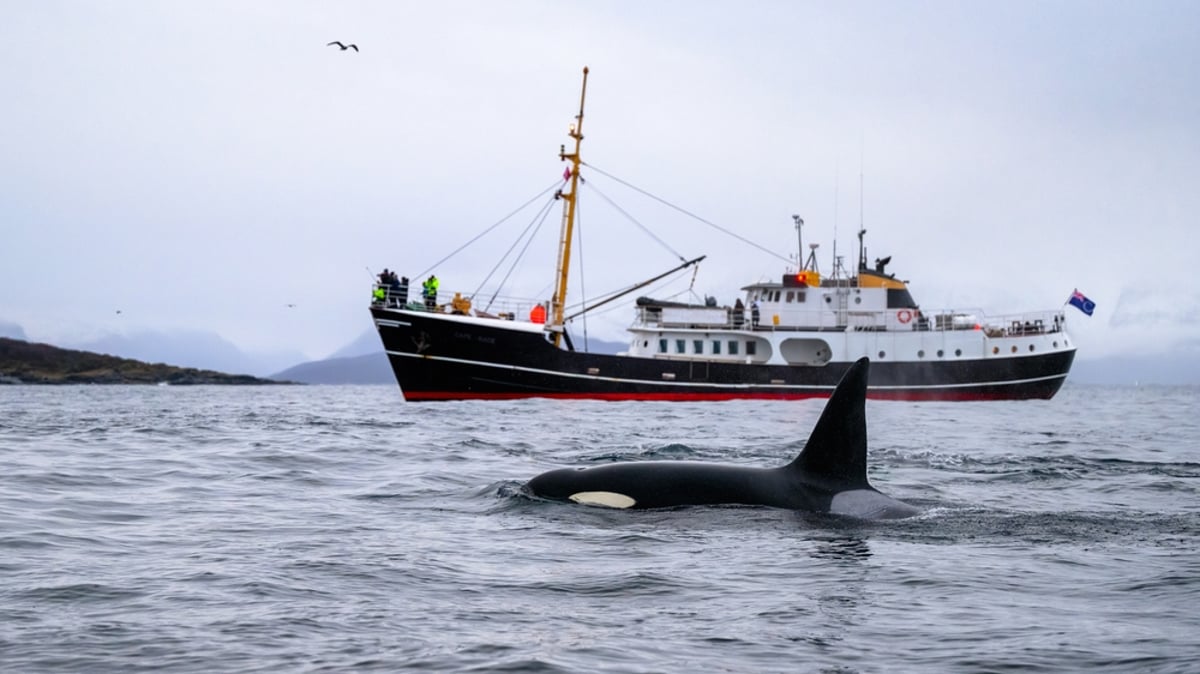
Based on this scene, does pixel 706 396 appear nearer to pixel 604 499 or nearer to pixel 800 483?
pixel 800 483

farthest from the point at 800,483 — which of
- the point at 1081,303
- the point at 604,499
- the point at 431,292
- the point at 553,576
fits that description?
the point at 1081,303

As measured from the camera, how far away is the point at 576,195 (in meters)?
53.8

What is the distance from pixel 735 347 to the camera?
53.6m

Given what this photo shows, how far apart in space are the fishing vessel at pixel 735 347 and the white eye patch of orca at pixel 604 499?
120ft

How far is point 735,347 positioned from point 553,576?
153 feet

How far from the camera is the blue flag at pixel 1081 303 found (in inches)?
2067

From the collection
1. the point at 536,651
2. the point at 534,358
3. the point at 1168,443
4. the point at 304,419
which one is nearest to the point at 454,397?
the point at 534,358

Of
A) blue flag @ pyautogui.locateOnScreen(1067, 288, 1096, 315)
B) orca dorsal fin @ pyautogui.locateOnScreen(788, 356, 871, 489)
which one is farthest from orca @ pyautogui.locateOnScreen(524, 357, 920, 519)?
blue flag @ pyautogui.locateOnScreen(1067, 288, 1096, 315)

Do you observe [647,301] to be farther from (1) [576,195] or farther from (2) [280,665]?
(2) [280,665]

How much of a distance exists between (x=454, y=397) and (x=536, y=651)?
42482mm

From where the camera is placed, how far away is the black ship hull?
4731 cm

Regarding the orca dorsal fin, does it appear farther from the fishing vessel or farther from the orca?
the fishing vessel

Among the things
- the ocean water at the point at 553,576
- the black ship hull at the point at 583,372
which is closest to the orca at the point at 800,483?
the ocean water at the point at 553,576

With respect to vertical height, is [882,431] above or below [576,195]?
below
